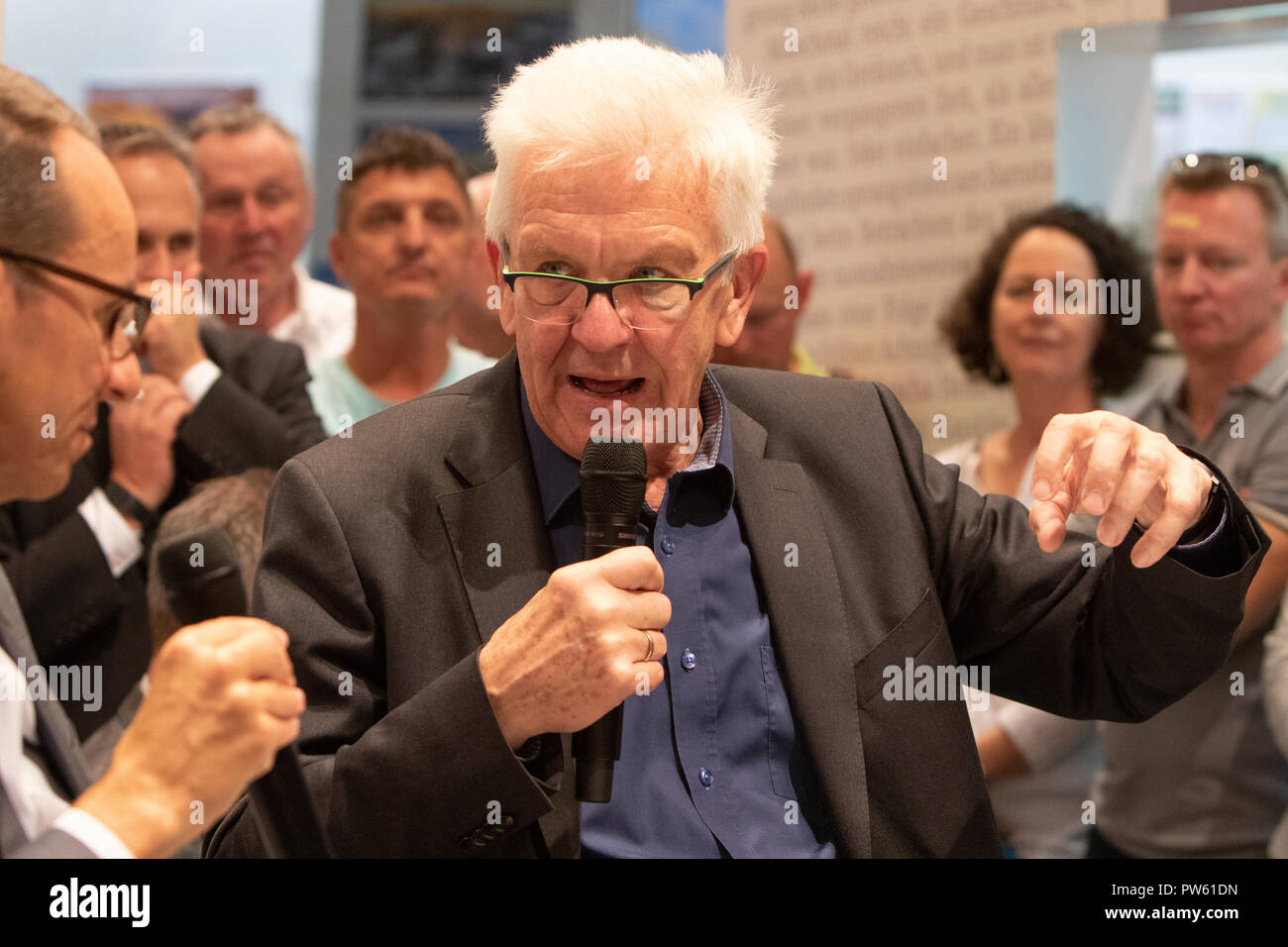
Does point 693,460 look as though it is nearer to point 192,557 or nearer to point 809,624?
point 809,624

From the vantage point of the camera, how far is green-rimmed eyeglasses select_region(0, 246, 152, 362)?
174 centimetres

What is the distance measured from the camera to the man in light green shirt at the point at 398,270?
10.3 feet

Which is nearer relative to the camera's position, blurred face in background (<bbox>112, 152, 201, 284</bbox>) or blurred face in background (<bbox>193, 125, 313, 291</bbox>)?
blurred face in background (<bbox>112, 152, 201, 284</bbox>)

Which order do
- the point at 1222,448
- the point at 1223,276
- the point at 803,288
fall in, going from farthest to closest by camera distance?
1. the point at 803,288
2. the point at 1223,276
3. the point at 1222,448

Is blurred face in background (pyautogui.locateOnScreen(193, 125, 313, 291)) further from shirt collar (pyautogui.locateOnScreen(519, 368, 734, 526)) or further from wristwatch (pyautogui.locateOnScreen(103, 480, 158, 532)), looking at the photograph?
shirt collar (pyautogui.locateOnScreen(519, 368, 734, 526))

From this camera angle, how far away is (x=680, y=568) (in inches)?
69.9

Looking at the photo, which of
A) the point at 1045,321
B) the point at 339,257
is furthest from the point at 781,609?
the point at 339,257

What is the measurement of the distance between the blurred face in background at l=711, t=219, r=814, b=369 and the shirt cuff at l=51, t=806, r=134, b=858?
7.90 ft

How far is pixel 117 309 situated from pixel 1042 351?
228 cm

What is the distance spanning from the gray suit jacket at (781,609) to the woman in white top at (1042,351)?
45.4 inches

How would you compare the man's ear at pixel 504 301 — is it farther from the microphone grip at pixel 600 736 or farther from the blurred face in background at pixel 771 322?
the blurred face in background at pixel 771 322

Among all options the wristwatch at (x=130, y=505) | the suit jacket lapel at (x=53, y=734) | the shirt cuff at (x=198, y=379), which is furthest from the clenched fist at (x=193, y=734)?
the shirt cuff at (x=198, y=379)
